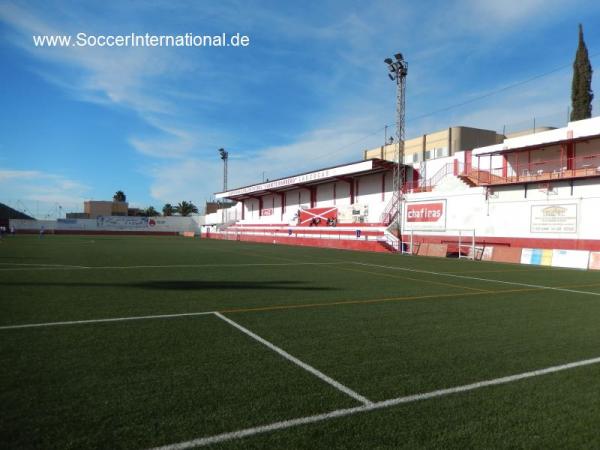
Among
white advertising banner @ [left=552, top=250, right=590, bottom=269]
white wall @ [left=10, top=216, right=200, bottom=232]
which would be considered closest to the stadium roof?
white advertising banner @ [left=552, top=250, right=590, bottom=269]

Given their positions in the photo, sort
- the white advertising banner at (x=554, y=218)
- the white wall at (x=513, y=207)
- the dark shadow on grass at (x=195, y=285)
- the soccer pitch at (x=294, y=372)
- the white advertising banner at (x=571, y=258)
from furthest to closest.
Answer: the white advertising banner at (x=554, y=218) < the white wall at (x=513, y=207) < the white advertising banner at (x=571, y=258) < the dark shadow on grass at (x=195, y=285) < the soccer pitch at (x=294, y=372)

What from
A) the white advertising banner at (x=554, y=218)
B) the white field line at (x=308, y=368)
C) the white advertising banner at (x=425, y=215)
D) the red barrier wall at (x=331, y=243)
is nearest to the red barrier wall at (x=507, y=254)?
the white advertising banner at (x=554, y=218)

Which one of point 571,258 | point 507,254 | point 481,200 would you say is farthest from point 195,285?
point 481,200

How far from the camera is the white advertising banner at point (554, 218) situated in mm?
23711

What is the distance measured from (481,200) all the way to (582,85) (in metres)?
22.6

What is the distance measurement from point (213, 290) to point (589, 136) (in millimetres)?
26842

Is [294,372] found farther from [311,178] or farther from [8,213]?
[8,213]

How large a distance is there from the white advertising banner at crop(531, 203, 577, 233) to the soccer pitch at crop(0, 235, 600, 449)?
16.0 meters

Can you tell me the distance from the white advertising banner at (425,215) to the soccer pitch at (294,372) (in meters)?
22.6

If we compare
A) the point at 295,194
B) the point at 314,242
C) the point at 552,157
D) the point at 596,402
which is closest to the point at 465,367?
the point at 596,402

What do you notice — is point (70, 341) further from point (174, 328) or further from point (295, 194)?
point (295, 194)

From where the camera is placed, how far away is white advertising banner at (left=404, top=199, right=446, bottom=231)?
32.4 m

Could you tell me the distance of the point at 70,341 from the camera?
5969 mm

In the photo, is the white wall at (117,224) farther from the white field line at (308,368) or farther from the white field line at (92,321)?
the white field line at (308,368)
